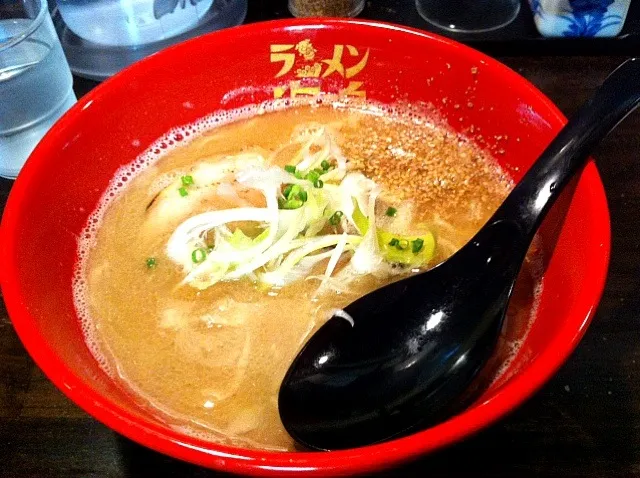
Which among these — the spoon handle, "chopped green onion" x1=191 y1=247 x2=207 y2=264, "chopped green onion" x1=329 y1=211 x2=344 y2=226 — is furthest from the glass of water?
the spoon handle

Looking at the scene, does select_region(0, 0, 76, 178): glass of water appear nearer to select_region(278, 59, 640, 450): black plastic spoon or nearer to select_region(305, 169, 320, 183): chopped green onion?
select_region(305, 169, 320, 183): chopped green onion

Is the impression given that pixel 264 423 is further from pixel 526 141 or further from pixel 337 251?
pixel 526 141

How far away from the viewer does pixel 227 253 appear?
3.47 ft

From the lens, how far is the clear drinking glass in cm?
160

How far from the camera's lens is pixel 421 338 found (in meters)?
0.83

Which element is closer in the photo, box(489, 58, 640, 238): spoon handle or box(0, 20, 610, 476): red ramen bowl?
Result: box(0, 20, 610, 476): red ramen bowl

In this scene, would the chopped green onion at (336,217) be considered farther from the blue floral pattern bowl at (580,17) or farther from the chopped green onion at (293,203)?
the blue floral pattern bowl at (580,17)

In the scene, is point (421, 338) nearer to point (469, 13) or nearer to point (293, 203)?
point (293, 203)

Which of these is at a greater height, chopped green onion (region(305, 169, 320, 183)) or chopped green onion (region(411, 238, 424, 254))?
chopped green onion (region(305, 169, 320, 183))

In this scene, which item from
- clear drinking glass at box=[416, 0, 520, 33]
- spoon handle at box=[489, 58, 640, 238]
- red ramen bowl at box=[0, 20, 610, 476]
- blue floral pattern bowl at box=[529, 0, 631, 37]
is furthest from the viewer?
clear drinking glass at box=[416, 0, 520, 33]

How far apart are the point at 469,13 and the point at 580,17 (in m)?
0.28

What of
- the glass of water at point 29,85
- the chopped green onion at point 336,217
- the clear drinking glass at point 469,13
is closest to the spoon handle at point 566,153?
the chopped green onion at point 336,217

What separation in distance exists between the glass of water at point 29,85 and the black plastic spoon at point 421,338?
87 centimetres

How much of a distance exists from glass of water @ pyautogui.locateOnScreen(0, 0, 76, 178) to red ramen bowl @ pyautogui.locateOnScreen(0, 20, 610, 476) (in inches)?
10.6
